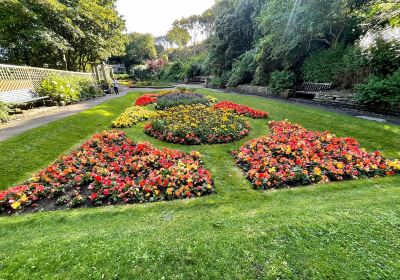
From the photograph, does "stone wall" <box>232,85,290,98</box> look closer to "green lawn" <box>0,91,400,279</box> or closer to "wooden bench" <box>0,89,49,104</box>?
"green lawn" <box>0,91,400,279</box>

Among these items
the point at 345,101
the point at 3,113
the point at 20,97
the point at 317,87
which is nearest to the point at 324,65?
the point at 317,87

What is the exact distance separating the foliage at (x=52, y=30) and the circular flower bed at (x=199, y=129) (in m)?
12.5

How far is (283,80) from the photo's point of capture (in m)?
12.6

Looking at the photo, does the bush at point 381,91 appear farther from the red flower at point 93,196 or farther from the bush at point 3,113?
the bush at point 3,113

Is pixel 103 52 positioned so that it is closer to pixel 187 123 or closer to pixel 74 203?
pixel 187 123

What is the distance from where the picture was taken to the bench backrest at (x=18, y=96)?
7.86m

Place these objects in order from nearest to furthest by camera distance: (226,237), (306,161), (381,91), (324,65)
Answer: (226,237)
(306,161)
(381,91)
(324,65)

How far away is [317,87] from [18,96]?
15635mm

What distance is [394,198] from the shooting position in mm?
2779

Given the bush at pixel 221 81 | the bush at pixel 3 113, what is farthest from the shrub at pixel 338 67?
the bush at pixel 3 113

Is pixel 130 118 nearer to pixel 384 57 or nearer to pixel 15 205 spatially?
pixel 15 205

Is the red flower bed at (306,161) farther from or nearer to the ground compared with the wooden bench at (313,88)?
nearer to the ground

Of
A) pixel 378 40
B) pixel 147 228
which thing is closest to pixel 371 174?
pixel 147 228

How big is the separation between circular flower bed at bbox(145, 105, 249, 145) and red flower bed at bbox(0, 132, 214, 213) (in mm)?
1125
